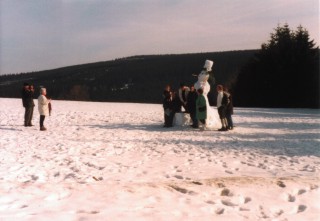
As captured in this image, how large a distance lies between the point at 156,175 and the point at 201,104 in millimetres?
8384

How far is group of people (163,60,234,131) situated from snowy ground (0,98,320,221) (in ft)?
3.13

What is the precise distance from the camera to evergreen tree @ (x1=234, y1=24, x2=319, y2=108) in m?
40.0

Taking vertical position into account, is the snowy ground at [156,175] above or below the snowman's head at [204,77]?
below

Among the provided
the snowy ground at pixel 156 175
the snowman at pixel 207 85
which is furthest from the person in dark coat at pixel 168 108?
the snowy ground at pixel 156 175

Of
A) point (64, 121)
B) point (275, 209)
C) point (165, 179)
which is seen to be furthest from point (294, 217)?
point (64, 121)

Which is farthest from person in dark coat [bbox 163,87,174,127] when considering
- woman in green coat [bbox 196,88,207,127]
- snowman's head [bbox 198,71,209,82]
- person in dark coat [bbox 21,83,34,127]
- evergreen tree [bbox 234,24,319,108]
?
evergreen tree [bbox 234,24,319,108]

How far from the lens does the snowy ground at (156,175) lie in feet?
19.2

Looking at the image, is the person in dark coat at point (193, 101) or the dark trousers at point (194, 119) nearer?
the dark trousers at point (194, 119)

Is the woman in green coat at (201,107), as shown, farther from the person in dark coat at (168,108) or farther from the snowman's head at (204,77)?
the person in dark coat at (168,108)

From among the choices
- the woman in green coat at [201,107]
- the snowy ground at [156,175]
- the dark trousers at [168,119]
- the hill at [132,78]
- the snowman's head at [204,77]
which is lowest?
the snowy ground at [156,175]

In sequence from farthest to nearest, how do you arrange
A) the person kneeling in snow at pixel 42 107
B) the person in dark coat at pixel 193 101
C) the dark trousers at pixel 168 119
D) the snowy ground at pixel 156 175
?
1. the dark trousers at pixel 168 119
2. the person in dark coat at pixel 193 101
3. the person kneeling in snow at pixel 42 107
4. the snowy ground at pixel 156 175

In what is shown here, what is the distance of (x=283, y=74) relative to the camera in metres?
41.0

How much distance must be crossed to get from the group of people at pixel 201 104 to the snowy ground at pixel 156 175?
37.5 inches

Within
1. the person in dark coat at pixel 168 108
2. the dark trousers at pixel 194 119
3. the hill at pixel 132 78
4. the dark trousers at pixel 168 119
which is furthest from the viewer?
the hill at pixel 132 78
